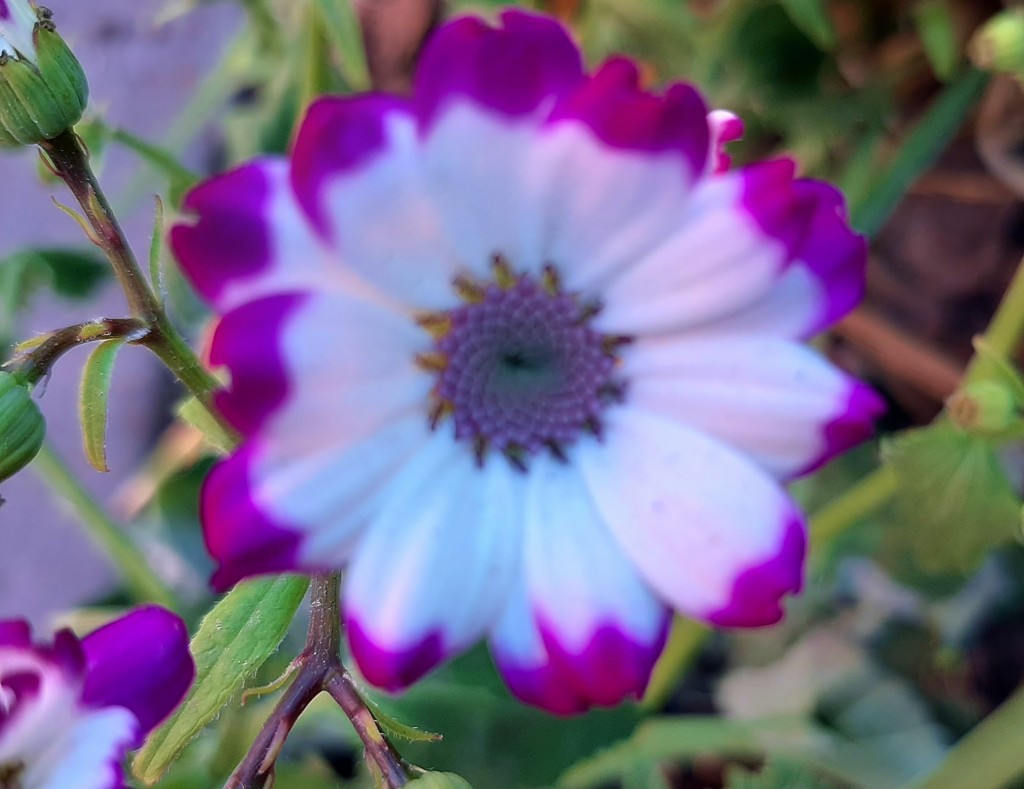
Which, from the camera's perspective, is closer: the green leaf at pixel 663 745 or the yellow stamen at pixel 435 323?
the yellow stamen at pixel 435 323

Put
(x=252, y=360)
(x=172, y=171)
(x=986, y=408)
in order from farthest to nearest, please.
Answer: (x=172, y=171) < (x=986, y=408) < (x=252, y=360)

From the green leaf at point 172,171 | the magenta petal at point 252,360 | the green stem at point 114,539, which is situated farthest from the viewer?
the green stem at point 114,539

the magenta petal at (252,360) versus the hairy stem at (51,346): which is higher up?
the hairy stem at (51,346)

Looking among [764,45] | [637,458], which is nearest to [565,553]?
[637,458]

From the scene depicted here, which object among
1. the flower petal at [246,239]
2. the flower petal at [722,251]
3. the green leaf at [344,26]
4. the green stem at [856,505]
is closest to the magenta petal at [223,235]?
the flower petal at [246,239]

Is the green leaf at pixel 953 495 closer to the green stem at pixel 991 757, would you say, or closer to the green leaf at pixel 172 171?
the green stem at pixel 991 757

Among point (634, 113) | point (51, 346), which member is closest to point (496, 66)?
point (634, 113)

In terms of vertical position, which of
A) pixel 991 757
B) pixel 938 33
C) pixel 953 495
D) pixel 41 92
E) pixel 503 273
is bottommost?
pixel 991 757

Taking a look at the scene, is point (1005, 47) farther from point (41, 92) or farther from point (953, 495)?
point (41, 92)

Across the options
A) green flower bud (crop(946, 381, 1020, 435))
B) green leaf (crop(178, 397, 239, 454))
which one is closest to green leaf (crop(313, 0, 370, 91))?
green leaf (crop(178, 397, 239, 454))
